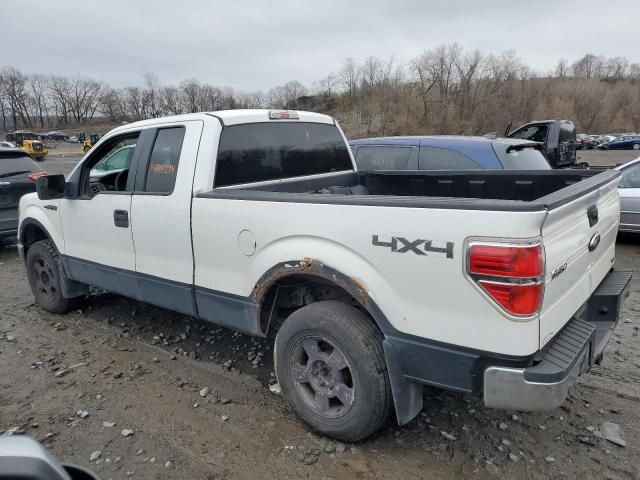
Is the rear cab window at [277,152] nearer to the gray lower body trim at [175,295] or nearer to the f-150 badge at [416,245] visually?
the gray lower body trim at [175,295]

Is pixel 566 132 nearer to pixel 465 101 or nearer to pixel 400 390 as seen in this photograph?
pixel 400 390

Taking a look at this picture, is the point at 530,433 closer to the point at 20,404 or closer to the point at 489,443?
the point at 489,443

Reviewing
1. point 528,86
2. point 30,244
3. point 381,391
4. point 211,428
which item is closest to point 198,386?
point 211,428

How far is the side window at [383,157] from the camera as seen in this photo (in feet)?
20.7

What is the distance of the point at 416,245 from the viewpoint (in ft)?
7.45

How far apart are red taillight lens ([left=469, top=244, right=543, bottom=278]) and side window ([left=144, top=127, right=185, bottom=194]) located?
2317mm

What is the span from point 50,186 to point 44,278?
1.36 metres

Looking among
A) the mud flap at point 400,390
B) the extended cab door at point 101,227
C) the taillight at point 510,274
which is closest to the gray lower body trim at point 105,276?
the extended cab door at point 101,227

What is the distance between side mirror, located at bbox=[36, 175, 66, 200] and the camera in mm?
4273

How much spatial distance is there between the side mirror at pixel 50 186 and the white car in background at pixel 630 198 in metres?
7.39

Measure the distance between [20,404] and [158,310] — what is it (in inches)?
71.6

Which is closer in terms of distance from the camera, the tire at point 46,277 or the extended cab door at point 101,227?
the extended cab door at point 101,227

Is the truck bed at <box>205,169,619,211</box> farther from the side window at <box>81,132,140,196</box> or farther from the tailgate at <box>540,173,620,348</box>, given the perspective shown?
the side window at <box>81,132,140,196</box>

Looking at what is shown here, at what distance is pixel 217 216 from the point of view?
124 inches
